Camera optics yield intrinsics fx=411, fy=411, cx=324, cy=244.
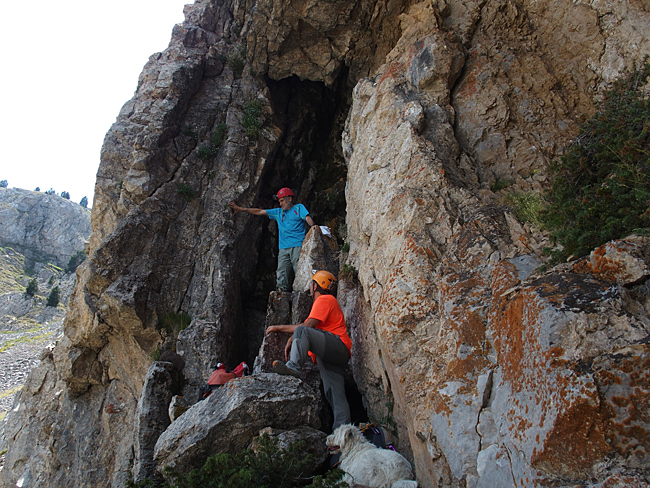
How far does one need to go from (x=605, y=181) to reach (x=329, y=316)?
4.44 m

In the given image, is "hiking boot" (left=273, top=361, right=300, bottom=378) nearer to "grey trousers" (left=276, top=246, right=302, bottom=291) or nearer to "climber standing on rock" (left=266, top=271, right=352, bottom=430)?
"climber standing on rock" (left=266, top=271, right=352, bottom=430)

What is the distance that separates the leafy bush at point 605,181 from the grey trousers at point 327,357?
366cm

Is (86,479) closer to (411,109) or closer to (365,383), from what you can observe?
(365,383)

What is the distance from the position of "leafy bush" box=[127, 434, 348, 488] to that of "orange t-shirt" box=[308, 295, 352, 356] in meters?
2.36

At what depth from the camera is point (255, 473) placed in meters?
4.50

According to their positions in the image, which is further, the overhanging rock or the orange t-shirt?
the orange t-shirt

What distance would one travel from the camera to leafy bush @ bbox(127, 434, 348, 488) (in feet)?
13.9

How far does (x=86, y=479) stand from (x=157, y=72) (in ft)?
38.9

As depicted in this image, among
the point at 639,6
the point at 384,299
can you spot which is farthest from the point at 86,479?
the point at 639,6

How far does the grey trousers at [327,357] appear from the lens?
262 inches

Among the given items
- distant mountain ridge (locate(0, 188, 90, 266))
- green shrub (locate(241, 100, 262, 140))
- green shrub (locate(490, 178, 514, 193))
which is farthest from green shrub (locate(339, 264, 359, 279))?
distant mountain ridge (locate(0, 188, 90, 266))

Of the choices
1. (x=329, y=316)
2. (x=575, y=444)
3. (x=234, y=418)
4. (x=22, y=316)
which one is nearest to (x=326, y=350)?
(x=329, y=316)

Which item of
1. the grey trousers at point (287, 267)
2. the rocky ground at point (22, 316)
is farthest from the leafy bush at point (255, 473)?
the rocky ground at point (22, 316)

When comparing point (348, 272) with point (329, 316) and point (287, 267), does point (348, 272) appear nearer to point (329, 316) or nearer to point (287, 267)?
point (329, 316)
